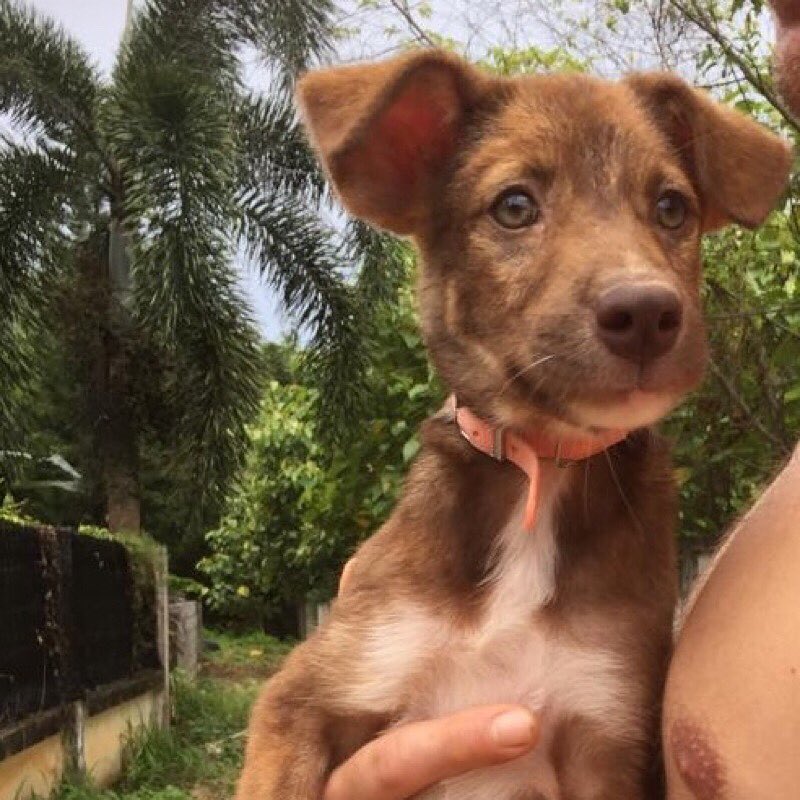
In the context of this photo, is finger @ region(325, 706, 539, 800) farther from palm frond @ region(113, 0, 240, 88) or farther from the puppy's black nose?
palm frond @ region(113, 0, 240, 88)

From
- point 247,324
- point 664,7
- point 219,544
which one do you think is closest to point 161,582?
point 247,324

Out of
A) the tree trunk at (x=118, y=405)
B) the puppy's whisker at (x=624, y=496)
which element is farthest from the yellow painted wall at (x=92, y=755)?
the puppy's whisker at (x=624, y=496)

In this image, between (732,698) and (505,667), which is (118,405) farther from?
(732,698)

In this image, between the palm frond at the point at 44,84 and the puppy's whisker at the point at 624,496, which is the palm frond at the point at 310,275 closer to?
the palm frond at the point at 44,84

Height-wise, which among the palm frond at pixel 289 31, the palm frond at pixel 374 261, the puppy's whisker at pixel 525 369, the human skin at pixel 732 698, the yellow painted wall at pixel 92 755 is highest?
the palm frond at pixel 289 31

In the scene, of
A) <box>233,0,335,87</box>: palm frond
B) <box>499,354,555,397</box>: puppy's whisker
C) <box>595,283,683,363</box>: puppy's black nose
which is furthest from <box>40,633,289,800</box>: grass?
<box>233,0,335,87</box>: palm frond

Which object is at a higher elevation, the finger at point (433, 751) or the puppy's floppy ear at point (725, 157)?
the puppy's floppy ear at point (725, 157)

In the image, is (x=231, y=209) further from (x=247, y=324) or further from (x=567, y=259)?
(x=567, y=259)
